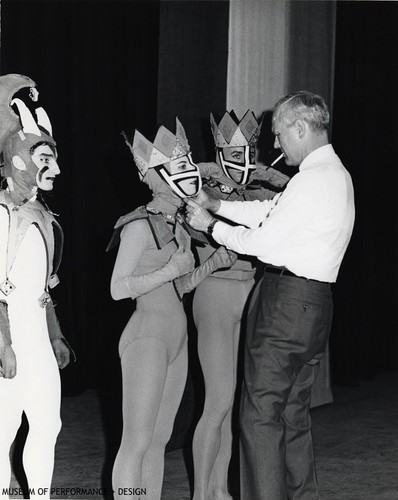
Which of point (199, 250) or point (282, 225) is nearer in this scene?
point (282, 225)

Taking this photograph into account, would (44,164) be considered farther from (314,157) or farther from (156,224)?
(314,157)

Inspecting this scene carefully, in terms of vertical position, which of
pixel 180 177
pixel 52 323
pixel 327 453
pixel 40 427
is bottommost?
pixel 327 453

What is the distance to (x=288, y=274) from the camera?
347 cm

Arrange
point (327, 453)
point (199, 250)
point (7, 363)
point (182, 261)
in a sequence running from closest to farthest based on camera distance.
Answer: point (7, 363) < point (182, 261) < point (199, 250) < point (327, 453)

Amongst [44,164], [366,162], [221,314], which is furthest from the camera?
[366,162]

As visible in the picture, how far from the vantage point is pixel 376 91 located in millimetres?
7809

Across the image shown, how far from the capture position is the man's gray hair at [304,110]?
3.48 m

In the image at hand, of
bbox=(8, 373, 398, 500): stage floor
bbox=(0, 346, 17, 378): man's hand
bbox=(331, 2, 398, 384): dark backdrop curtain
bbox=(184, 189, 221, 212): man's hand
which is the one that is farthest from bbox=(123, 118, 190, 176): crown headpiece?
bbox=(331, 2, 398, 384): dark backdrop curtain

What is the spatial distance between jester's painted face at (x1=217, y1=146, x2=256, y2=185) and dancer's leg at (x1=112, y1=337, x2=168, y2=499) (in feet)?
3.54

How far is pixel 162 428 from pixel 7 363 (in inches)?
30.5

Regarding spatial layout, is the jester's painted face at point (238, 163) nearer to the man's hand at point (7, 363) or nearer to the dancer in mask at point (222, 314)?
the dancer in mask at point (222, 314)

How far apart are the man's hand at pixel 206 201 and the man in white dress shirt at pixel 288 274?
155mm

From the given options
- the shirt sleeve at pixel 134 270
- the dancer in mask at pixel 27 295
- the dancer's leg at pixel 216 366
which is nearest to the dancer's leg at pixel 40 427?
the dancer in mask at pixel 27 295

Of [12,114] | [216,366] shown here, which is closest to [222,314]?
[216,366]
